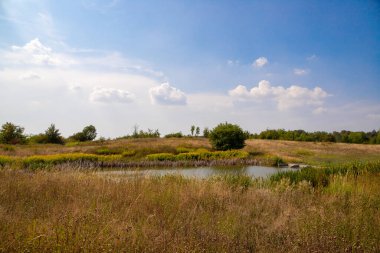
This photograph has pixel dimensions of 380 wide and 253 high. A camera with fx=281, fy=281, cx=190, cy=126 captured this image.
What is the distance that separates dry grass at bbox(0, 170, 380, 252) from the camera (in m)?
3.13

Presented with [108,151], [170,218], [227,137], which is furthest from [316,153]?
[170,218]

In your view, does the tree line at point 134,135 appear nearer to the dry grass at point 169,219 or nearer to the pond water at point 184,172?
the pond water at point 184,172

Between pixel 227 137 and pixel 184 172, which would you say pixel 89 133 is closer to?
pixel 227 137

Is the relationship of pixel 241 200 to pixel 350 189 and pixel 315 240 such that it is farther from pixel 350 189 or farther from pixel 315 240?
pixel 350 189

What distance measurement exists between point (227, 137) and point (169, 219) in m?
23.7

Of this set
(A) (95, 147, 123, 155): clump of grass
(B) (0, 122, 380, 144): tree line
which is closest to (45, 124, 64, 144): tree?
(B) (0, 122, 380, 144): tree line

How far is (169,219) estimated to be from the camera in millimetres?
4180

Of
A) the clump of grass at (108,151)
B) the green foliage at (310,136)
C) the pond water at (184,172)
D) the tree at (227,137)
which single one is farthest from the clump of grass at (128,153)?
the green foliage at (310,136)

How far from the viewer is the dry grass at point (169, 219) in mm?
3128

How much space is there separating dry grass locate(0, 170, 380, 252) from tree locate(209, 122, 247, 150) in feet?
66.9

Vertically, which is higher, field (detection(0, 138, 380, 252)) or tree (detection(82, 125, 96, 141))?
tree (detection(82, 125, 96, 141))

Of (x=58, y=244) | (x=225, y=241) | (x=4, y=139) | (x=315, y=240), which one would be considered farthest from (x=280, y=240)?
(x=4, y=139)

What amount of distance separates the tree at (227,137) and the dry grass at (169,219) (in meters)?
20.4

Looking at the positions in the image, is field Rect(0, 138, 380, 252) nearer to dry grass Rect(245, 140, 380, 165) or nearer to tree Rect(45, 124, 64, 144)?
dry grass Rect(245, 140, 380, 165)
